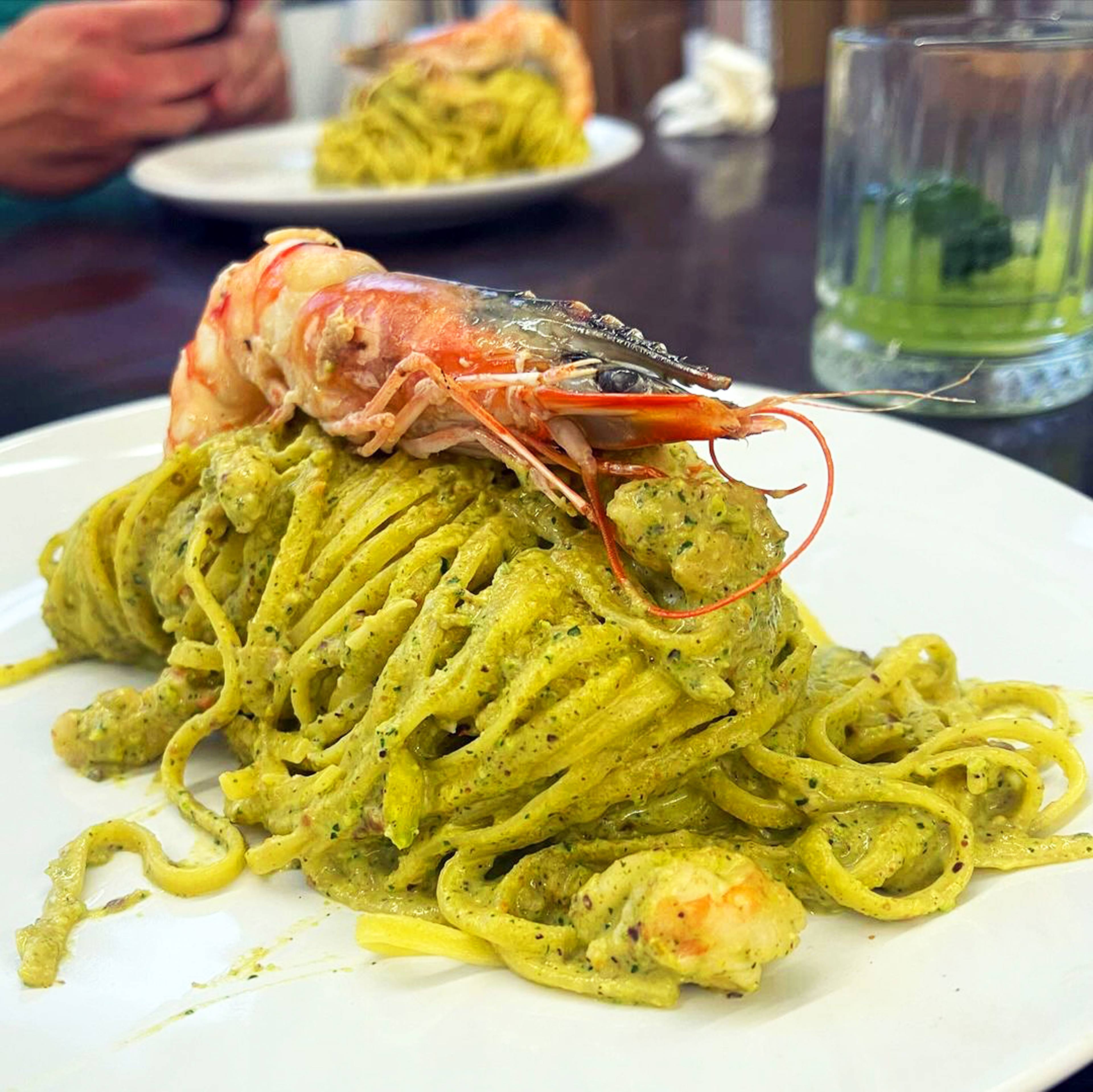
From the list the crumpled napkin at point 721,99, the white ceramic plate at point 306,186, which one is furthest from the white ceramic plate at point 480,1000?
the crumpled napkin at point 721,99

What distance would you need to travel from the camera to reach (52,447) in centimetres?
284

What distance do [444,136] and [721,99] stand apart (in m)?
2.47

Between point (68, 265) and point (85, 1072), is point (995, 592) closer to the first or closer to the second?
point (85, 1072)

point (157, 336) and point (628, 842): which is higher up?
point (628, 842)

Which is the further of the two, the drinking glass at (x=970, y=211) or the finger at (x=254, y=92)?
the finger at (x=254, y=92)

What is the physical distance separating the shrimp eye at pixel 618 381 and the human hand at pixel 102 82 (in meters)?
5.22

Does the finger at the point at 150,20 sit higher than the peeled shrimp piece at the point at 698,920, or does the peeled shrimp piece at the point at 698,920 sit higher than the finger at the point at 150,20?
the finger at the point at 150,20

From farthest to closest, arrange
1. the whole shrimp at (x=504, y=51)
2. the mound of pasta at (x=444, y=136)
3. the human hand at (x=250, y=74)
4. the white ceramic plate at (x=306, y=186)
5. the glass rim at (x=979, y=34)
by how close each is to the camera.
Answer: the human hand at (x=250, y=74) → the whole shrimp at (x=504, y=51) → the mound of pasta at (x=444, y=136) → the white ceramic plate at (x=306, y=186) → the glass rim at (x=979, y=34)

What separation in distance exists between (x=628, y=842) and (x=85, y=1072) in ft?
2.45

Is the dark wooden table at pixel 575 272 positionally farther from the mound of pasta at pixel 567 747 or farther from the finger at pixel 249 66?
the mound of pasta at pixel 567 747

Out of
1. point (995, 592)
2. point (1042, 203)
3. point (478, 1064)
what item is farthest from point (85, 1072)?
point (1042, 203)

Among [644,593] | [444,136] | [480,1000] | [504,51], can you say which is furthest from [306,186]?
[480,1000]

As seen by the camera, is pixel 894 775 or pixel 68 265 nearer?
pixel 894 775

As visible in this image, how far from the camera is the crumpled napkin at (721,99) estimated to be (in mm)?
7016
